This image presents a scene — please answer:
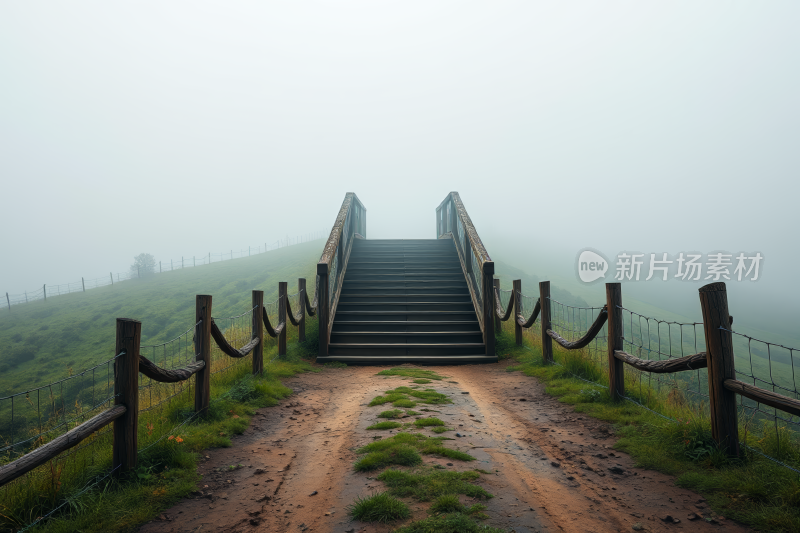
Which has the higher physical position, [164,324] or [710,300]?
[710,300]

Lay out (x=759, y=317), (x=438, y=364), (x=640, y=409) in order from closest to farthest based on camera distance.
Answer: (x=640, y=409), (x=438, y=364), (x=759, y=317)

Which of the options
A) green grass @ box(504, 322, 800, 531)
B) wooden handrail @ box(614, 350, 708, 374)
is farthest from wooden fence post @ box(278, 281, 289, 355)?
wooden handrail @ box(614, 350, 708, 374)

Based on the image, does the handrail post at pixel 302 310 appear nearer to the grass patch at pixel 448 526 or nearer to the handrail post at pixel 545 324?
the handrail post at pixel 545 324

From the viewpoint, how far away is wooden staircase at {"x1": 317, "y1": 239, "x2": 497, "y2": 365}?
27.5ft

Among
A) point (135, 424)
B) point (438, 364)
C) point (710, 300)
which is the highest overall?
point (710, 300)

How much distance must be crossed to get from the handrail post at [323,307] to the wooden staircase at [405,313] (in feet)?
0.65

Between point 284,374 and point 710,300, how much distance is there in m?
5.69

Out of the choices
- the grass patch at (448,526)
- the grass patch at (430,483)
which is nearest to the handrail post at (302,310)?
the grass patch at (430,483)

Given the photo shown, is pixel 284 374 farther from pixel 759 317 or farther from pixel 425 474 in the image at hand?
pixel 759 317

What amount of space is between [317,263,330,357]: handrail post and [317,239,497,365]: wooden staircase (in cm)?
20

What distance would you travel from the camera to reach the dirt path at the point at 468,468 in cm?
264

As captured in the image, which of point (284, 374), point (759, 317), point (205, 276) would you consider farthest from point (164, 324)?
point (759, 317)

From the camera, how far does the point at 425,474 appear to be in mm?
3062

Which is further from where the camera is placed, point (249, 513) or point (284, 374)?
point (284, 374)
